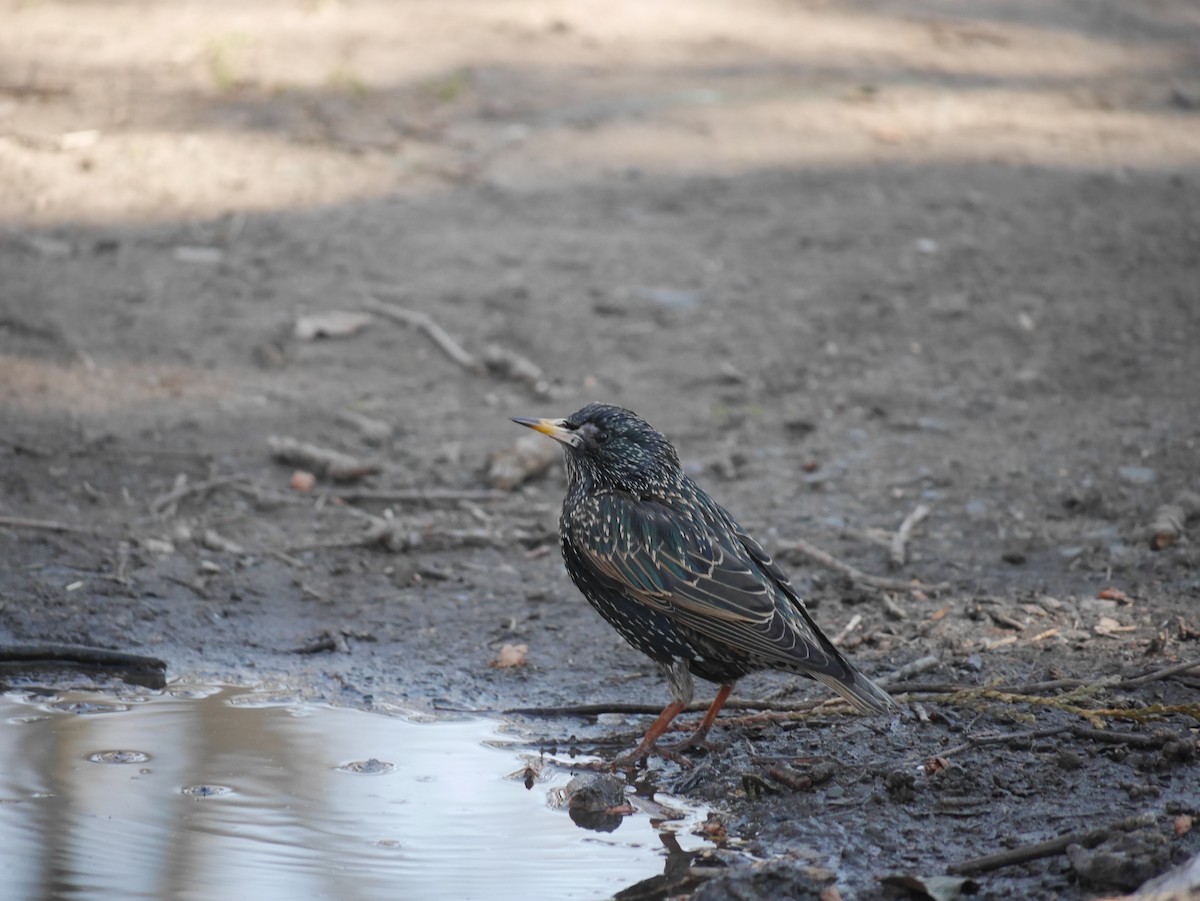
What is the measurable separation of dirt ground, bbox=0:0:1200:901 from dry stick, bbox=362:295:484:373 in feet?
0.29

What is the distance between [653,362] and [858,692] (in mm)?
3538

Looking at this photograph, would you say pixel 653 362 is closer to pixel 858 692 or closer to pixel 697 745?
pixel 697 745

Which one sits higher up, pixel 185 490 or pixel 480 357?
pixel 480 357

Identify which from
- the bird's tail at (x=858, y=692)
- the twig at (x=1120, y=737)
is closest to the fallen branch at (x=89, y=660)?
the bird's tail at (x=858, y=692)

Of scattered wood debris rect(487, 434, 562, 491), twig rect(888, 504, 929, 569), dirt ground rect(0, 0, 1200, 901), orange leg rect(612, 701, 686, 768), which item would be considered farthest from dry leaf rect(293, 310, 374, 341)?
orange leg rect(612, 701, 686, 768)

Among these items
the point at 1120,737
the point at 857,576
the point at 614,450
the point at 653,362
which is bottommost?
the point at 857,576

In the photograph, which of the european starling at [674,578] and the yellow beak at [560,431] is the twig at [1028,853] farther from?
the yellow beak at [560,431]

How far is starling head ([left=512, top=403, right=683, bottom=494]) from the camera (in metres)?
5.05

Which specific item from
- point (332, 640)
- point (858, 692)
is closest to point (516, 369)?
point (332, 640)

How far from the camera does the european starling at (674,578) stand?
4.45 meters

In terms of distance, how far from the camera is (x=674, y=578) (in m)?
4.66

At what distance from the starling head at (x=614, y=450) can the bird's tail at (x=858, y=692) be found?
101 centimetres

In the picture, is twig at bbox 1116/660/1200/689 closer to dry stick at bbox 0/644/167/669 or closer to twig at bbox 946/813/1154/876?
twig at bbox 946/813/1154/876

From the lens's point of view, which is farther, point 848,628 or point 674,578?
point 848,628
